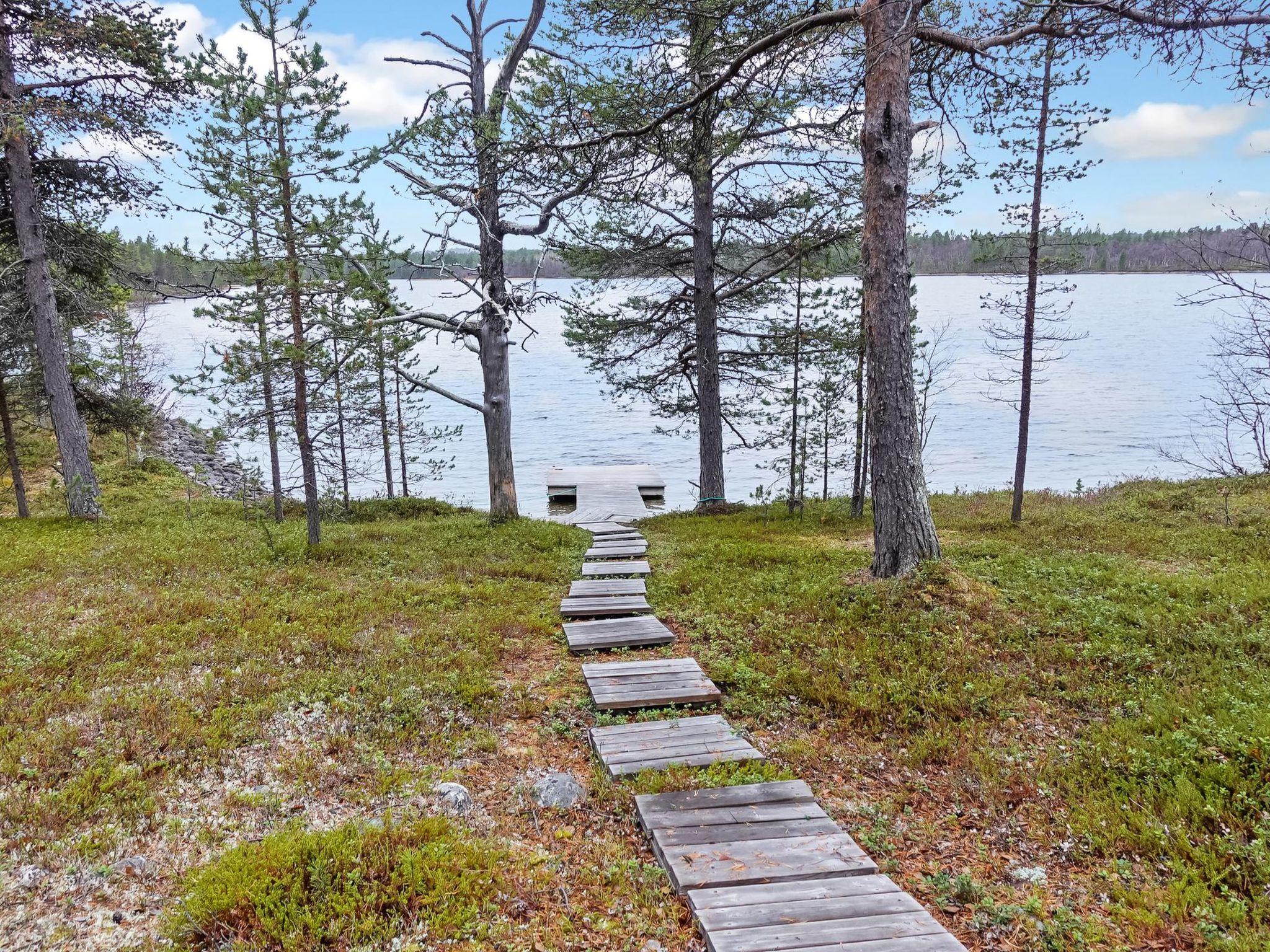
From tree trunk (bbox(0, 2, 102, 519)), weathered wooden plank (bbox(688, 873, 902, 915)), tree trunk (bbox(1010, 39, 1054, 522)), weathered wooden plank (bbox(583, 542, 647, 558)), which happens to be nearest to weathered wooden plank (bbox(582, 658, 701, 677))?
weathered wooden plank (bbox(688, 873, 902, 915))

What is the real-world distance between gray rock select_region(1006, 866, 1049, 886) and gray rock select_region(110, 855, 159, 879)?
4914 millimetres

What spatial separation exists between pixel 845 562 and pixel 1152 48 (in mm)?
6668

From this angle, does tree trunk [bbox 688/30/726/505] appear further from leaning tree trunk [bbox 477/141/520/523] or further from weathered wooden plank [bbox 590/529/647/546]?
leaning tree trunk [bbox 477/141/520/523]

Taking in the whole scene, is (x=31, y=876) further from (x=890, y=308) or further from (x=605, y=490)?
(x=605, y=490)

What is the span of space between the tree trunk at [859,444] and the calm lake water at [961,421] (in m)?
2.12

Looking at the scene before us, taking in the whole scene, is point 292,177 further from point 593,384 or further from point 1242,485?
point 593,384

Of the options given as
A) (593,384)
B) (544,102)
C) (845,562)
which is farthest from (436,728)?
(593,384)

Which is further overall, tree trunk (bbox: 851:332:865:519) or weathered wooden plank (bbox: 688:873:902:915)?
tree trunk (bbox: 851:332:865:519)

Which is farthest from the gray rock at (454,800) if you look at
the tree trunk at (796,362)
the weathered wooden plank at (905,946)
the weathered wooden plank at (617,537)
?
the tree trunk at (796,362)

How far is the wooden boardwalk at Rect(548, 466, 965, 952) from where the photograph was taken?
335 cm

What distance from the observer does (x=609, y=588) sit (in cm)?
976

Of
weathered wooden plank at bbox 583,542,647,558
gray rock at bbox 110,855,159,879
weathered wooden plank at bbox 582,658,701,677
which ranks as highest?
gray rock at bbox 110,855,159,879

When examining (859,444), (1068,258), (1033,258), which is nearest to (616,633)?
(859,444)

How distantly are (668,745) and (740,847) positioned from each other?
1.35 m
